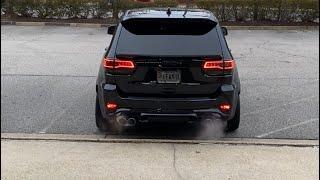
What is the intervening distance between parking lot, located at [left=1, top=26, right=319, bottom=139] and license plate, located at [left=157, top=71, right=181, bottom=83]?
89 centimetres

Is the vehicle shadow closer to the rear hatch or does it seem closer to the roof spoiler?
the rear hatch

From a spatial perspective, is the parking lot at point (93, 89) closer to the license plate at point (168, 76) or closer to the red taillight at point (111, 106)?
the red taillight at point (111, 106)

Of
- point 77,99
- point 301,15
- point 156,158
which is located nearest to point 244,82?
point 77,99

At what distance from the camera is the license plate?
5863 millimetres

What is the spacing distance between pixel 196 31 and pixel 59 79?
161 inches

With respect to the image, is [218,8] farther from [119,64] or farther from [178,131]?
[119,64]

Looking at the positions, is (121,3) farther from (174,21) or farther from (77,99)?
(174,21)

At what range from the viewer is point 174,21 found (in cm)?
611

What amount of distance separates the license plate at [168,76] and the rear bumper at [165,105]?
200 millimetres

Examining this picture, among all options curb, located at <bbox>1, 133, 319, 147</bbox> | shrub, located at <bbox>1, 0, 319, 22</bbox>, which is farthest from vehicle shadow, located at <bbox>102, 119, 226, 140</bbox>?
shrub, located at <bbox>1, 0, 319, 22</bbox>

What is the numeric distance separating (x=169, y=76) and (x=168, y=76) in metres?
0.01

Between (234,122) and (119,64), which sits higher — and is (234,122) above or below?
below

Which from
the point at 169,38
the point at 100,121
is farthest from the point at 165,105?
the point at 100,121

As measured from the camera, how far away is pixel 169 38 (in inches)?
239
